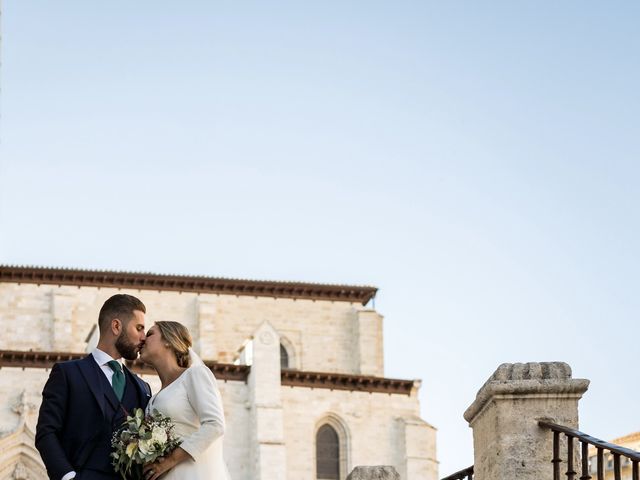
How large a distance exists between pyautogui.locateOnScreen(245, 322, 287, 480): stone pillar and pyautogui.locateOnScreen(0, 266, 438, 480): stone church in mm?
27

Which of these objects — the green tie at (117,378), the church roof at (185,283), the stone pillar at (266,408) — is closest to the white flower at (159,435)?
the green tie at (117,378)

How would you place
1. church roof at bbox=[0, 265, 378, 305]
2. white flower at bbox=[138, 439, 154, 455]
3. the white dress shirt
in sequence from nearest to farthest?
white flower at bbox=[138, 439, 154, 455], the white dress shirt, church roof at bbox=[0, 265, 378, 305]

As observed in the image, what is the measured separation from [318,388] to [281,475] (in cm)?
337

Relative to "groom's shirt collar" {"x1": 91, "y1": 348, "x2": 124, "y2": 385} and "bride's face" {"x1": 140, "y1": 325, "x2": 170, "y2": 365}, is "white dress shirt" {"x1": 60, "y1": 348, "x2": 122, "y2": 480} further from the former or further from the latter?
"bride's face" {"x1": 140, "y1": 325, "x2": 170, "y2": 365}

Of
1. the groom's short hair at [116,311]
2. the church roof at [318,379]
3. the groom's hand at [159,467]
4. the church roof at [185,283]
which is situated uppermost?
the church roof at [185,283]

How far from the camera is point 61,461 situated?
5.53 m

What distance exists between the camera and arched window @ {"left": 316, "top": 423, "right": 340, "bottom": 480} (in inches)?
1435

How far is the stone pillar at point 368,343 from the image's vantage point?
133 feet

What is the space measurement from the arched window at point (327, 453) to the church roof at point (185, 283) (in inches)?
243

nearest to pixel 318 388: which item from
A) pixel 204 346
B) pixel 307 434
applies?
pixel 307 434

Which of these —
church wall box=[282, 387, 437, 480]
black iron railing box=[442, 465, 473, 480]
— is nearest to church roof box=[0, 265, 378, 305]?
church wall box=[282, 387, 437, 480]

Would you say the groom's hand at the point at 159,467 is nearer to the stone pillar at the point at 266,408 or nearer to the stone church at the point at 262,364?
the stone church at the point at 262,364

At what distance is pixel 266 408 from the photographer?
35438mm

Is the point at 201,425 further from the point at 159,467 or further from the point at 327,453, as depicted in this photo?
the point at 327,453
